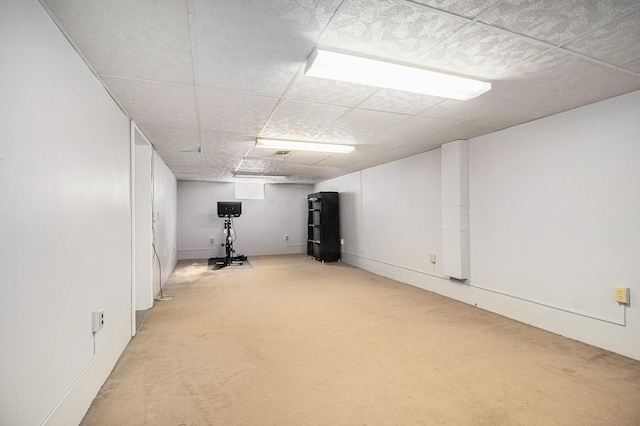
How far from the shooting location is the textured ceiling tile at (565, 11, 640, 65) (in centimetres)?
156

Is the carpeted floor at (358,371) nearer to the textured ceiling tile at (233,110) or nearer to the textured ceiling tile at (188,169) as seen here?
the textured ceiling tile at (233,110)

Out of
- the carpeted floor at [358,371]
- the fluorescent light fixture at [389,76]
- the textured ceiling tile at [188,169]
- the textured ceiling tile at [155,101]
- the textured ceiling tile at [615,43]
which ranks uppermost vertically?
the textured ceiling tile at [188,169]

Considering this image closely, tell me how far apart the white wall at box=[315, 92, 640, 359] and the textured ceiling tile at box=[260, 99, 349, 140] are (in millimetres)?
2165

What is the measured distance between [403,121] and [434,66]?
3.81ft

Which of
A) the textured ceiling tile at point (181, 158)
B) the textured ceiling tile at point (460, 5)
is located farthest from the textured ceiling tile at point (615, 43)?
the textured ceiling tile at point (181, 158)

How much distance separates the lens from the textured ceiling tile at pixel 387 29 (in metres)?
1.44

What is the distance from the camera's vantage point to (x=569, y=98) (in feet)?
8.50

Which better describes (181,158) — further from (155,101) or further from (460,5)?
(460,5)

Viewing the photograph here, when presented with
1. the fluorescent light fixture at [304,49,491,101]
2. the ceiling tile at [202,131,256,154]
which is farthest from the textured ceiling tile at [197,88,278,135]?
the fluorescent light fixture at [304,49,491,101]

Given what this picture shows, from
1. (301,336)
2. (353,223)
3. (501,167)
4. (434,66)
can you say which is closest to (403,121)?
(434,66)

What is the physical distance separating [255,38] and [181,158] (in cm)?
398

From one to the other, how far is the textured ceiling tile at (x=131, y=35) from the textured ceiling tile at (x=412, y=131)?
2.27 meters

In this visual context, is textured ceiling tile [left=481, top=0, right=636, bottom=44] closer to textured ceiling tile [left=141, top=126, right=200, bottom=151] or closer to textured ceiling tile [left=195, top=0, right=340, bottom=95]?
textured ceiling tile [left=195, top=0, right=340, bottom=95]

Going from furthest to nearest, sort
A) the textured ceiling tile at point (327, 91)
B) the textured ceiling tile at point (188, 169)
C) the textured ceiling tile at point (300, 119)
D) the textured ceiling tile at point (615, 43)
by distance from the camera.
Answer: the textured ceiling tile at point (188, 169) < the textured ceiling tile at point (300, 119) < the textured ceiling tile at point (327, 91) < the textured ceiling tile at point (615, 43)
